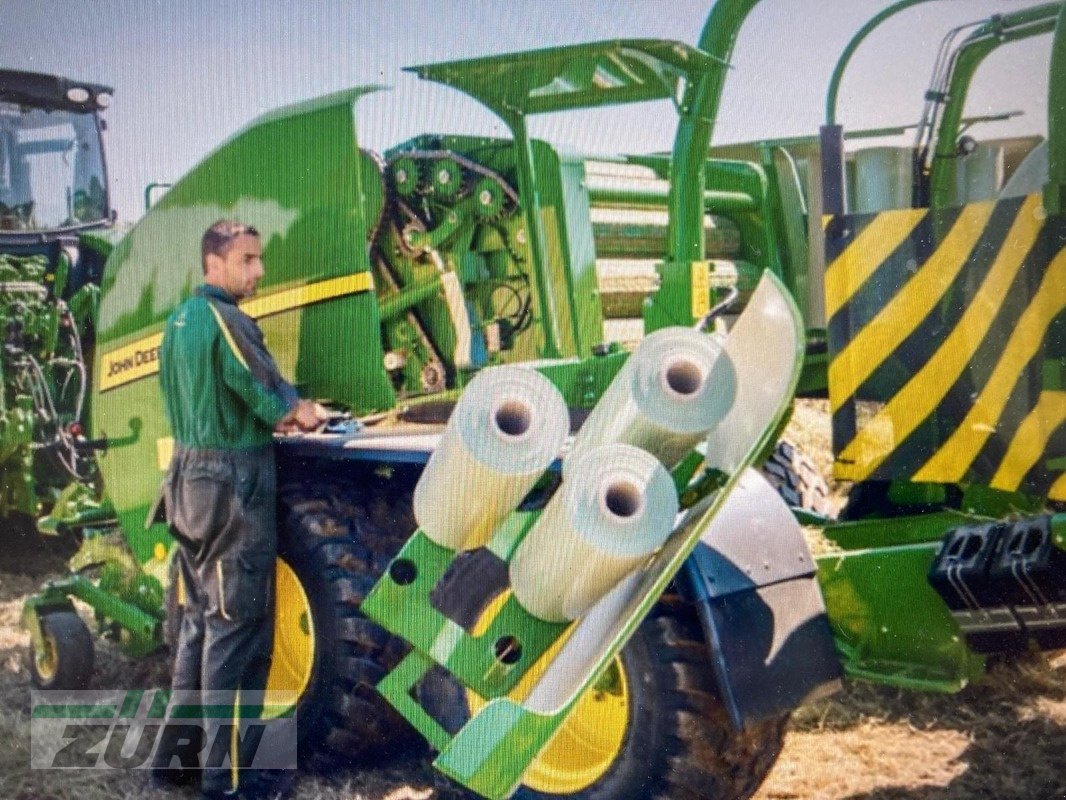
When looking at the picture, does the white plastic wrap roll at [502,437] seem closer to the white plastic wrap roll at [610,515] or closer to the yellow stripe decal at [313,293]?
the white plastic wrap roll at [610,515]

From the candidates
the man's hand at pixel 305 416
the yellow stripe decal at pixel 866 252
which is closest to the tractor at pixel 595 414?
the yellow stripe decal at pixel 866 252

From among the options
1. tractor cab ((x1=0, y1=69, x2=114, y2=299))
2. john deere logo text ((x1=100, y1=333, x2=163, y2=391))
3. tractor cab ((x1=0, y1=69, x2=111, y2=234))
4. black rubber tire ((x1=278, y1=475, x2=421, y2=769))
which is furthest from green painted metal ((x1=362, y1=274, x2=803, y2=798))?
tractor cab ((x1=0, y1=69, x2=111, y2=234))

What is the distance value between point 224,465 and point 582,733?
962 millimetres

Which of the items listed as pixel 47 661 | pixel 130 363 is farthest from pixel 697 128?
pixel 47 661

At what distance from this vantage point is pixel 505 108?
3.00 m

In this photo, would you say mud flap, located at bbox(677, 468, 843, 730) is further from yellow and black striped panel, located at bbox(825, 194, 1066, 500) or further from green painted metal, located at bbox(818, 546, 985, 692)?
yellow and black striped panel, located at bbox(825, 194, 1066, 500)

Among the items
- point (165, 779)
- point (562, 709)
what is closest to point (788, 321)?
point (562, 709)

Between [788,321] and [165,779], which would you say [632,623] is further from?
[165,779]

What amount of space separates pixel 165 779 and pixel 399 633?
0.94m

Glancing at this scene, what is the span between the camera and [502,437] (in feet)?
7.48

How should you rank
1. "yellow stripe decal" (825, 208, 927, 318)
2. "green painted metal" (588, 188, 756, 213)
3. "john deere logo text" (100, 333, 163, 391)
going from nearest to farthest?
1. "yellow stripe decal" (825, 208, 927, 318)
2. "john deere logo text" (100, 333, 163, 391)
3. "green painted metal" (588, 188, 756, 213)

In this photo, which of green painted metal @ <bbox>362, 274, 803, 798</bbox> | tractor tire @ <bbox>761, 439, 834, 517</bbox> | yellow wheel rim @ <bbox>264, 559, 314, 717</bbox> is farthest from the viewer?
tractor tire @ <bbox>761, 439, 834, 517</bbox>

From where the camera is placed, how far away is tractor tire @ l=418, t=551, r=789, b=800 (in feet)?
7.76

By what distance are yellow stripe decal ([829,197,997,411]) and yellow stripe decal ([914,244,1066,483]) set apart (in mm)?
69
